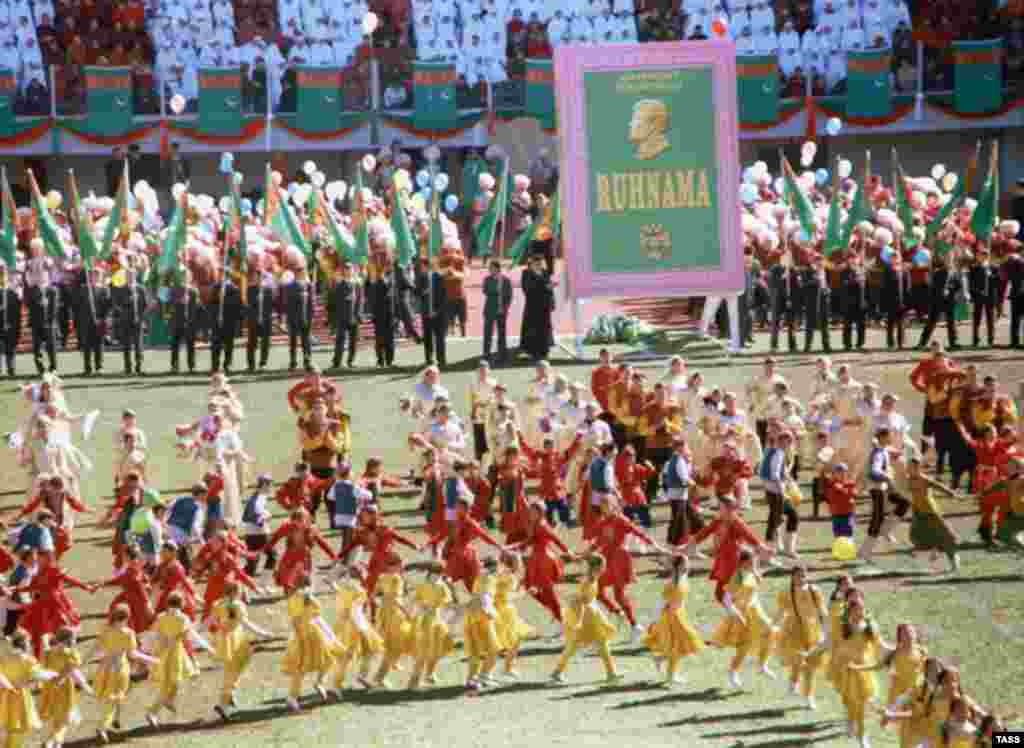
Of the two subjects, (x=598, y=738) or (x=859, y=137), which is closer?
(x=598, y=738)

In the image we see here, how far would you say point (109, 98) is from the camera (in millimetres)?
46531

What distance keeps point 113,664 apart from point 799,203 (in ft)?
66.2

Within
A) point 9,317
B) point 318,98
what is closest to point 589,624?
point 9,317

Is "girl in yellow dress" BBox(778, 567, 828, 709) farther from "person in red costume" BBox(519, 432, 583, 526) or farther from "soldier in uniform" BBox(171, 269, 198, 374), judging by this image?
"soldier in uniform" BBox(171, 269, 198, 374)

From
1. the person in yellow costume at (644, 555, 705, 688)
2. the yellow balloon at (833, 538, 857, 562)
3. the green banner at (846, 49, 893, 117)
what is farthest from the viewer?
the green banner at (846, 49, 893, 117)

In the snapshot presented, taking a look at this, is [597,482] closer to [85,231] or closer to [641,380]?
[641,380]

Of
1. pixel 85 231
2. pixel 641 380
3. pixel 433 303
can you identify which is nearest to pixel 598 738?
pixel 641 380

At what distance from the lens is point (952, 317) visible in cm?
3588

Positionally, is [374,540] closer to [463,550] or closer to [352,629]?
[463,550]

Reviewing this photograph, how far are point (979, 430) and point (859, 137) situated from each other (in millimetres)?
22219

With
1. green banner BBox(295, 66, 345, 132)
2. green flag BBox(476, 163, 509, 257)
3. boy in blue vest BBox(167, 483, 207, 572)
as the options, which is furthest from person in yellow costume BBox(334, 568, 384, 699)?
green banner BBox(295, 66, 345, 132)

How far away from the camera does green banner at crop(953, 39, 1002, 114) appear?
47000 millimetres

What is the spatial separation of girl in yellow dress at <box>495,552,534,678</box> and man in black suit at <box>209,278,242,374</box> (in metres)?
14.8

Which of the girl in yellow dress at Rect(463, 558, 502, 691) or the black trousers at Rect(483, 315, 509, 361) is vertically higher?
the black trousers at Rect(483, 315, 509, 361)
